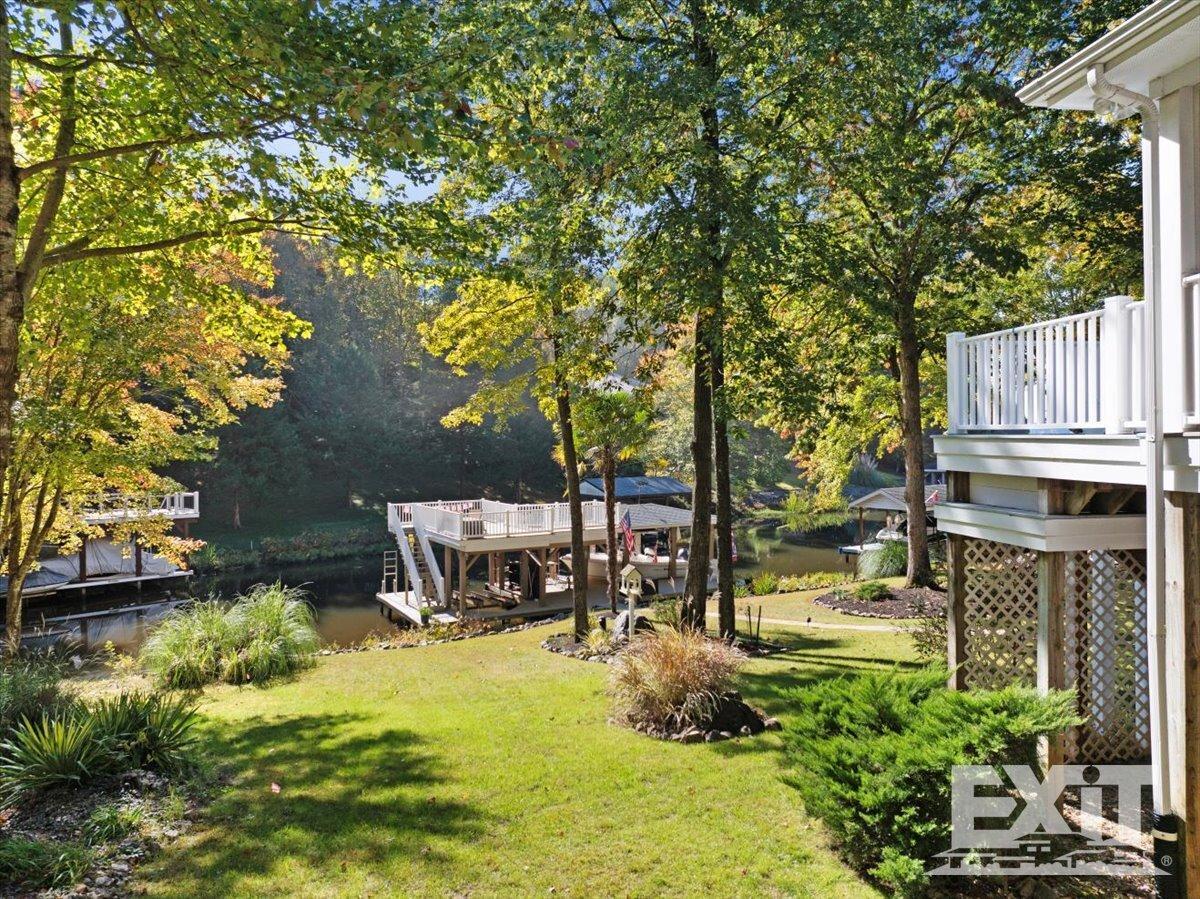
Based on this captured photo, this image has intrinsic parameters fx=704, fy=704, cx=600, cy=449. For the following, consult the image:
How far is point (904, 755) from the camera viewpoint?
153 inches

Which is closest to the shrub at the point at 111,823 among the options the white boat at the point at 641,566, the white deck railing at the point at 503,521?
the white deck railing at the point at 503,521

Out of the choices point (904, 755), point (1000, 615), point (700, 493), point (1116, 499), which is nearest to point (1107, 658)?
point (1000, 615)

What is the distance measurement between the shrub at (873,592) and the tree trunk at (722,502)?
170 inches

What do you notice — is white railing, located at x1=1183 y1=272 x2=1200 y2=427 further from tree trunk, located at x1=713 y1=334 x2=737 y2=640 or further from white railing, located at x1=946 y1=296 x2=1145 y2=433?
tree trunk, located at x1=713 y1=334 x2=737 y2=640

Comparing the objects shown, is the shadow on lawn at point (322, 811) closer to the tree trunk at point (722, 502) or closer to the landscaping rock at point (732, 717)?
the landscaping rock at point (732, 717)

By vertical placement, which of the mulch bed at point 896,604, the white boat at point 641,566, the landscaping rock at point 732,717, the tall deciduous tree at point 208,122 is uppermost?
the tall deciduous tree at point 208,122

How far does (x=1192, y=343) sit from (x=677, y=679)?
446 cm

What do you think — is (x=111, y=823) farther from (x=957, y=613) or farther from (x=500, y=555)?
(x=500, y=555)

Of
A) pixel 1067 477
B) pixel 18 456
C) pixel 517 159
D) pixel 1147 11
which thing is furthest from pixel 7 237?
pixel 1067 477

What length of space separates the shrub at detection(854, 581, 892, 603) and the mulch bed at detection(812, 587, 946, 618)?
6 cm

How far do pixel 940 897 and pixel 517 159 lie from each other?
5180 mm

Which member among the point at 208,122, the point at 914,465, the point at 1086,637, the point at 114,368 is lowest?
the point at 1086,637

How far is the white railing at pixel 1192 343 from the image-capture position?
3.77 meters

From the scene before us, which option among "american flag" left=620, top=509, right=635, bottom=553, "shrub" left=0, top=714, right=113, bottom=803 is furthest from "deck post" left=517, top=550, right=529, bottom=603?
"shrub" left=0, top=714, right=113, bottom=803
